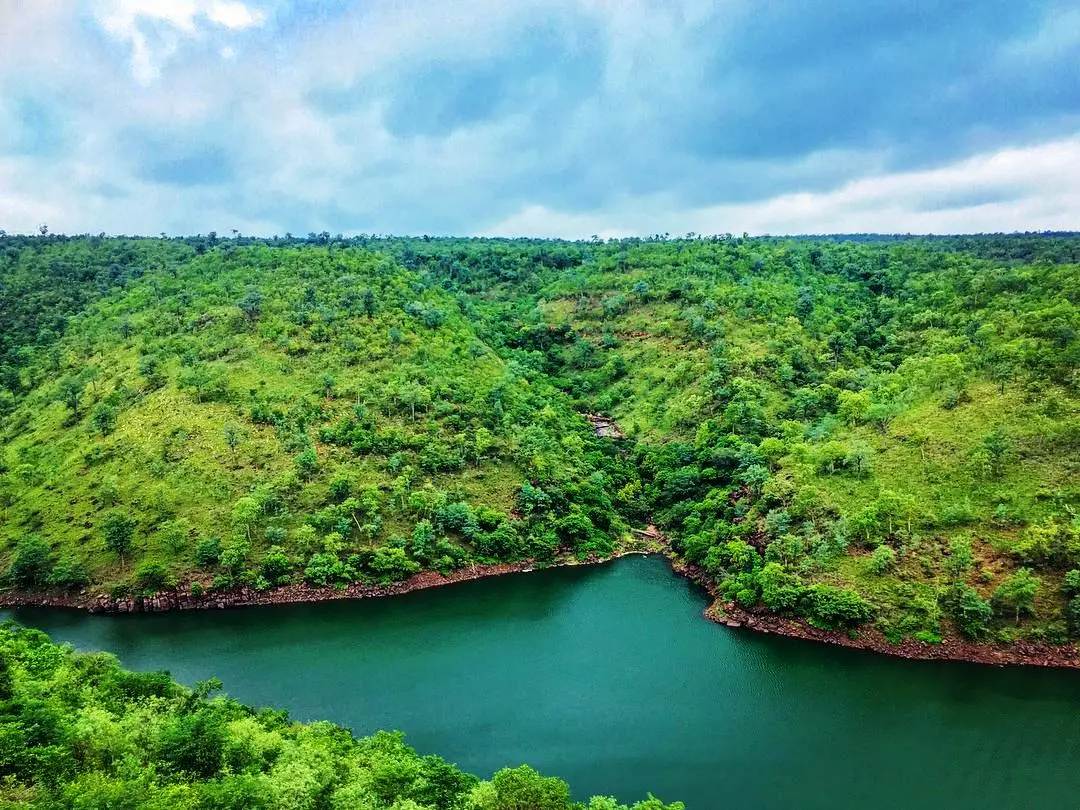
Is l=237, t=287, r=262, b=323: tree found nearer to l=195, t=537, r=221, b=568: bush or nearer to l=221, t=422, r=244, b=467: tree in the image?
l=221, t=422, r=244, b=467: tree

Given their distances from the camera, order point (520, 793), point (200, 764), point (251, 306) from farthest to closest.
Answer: point (251, 306)
point (200, 764)
point (520, 793)

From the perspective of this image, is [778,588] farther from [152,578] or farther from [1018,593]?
[152,578]

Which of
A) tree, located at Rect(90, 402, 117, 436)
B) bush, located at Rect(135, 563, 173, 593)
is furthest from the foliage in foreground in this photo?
tree, located at Rect(90, 402, 117, 436)

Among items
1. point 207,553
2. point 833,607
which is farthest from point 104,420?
point 833,607

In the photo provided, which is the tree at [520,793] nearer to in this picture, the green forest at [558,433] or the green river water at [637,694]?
the green river water at [637,694]

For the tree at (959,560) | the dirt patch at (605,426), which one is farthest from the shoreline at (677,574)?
A: the dirt patch at (605,426)

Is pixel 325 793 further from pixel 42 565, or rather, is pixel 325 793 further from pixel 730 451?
pixel 730 451
